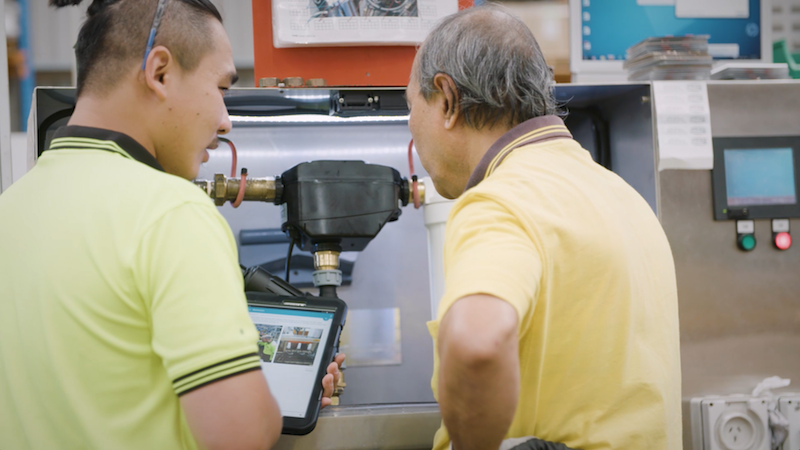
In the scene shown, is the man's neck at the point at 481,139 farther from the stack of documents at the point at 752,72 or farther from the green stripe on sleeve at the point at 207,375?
the stack of documents at the point at 752,72

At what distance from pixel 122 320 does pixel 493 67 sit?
501mm

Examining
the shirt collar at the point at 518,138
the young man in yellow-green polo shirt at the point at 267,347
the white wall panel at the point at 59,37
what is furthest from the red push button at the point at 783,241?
the white wall panel at the point at 59,37

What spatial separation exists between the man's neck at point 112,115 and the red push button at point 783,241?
118 centimetres

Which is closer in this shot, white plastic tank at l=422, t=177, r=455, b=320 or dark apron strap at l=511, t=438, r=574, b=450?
dark apron strap at l=511, t=438, r=574, b=450

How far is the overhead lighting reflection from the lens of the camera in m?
1.37

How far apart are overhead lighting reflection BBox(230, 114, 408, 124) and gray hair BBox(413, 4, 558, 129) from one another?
0.54 metres

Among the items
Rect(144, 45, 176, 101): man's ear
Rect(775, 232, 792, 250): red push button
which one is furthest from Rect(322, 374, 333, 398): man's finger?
Rect(775, 232, 792, 250): red push button

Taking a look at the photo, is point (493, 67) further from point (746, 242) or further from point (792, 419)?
point (792, 419)

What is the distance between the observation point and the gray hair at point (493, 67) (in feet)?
2.58

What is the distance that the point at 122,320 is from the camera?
1.93 ft

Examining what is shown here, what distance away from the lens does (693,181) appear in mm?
1267

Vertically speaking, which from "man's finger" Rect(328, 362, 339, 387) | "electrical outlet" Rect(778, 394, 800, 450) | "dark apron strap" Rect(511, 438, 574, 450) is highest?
"dark apron strap" Rect(511, 438, 574, 450)

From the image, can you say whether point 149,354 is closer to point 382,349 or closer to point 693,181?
point 382,349

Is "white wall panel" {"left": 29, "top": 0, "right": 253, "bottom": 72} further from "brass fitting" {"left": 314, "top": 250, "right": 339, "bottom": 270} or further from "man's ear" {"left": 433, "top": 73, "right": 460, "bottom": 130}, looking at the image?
"man's ear" {"left": 433, "top": 73, "right": 460, "bottom": 130}
